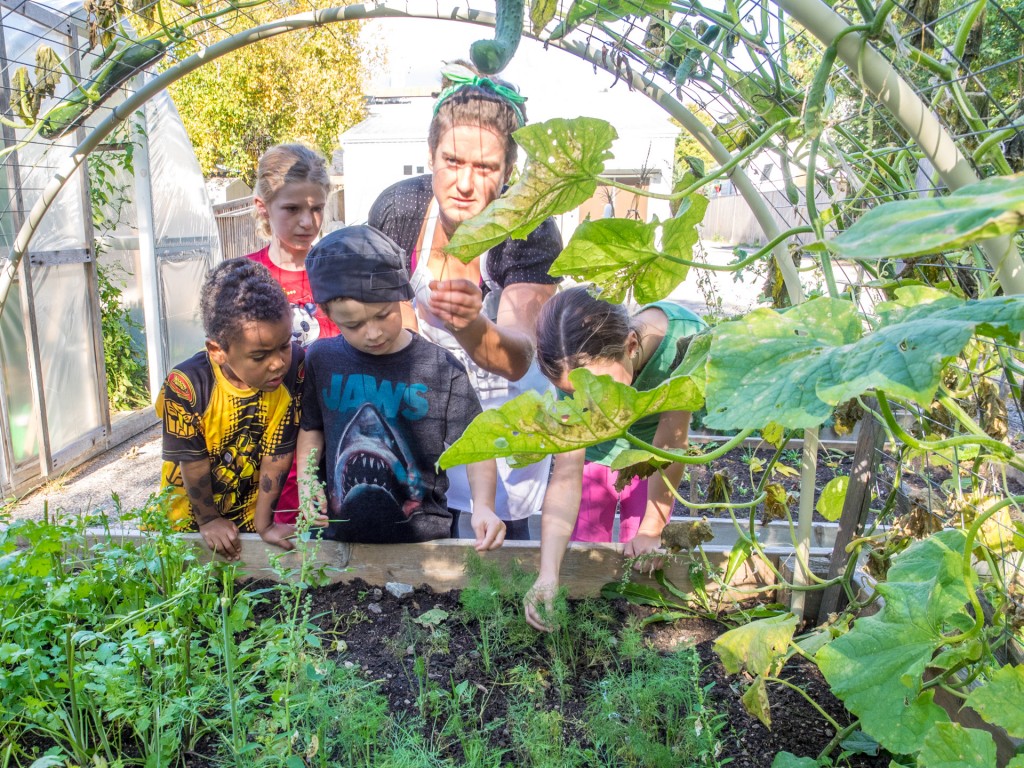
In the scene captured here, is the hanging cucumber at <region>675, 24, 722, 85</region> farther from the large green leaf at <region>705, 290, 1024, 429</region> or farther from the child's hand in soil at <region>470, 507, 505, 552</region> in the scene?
the child's hand in soil at <region>470, 507, 505, 552</region>

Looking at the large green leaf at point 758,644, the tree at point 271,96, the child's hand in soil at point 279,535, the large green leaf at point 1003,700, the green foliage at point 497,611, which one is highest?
the tree at point 271,96

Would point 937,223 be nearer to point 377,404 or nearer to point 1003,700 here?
point 1003,700

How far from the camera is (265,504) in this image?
2193 mm

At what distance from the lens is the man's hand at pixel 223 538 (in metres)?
2.10

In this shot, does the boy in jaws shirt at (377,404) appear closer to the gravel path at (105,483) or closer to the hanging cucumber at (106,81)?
the hanging cucumber at (106,81)

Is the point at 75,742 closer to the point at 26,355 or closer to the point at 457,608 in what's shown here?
the point at 457,608

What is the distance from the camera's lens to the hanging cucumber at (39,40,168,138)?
225 centimetres

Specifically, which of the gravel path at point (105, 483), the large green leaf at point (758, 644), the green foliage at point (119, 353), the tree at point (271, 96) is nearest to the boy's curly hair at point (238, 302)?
the large green leaf at point (758, 644)

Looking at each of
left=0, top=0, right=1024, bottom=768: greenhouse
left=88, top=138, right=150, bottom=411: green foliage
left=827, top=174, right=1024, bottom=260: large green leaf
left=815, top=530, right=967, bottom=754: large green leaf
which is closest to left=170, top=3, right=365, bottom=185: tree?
left=88, top=138, right=150, bottom=411: green foliage

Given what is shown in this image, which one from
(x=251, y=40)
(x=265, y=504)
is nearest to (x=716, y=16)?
(x=251, y=40)

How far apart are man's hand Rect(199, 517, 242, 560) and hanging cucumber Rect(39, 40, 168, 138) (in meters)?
1.31

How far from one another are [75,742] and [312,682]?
16.3 inches

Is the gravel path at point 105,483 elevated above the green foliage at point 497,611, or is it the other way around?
the green foliage at point 497,611

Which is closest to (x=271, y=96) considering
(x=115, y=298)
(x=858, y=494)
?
(x=115, y=298)
